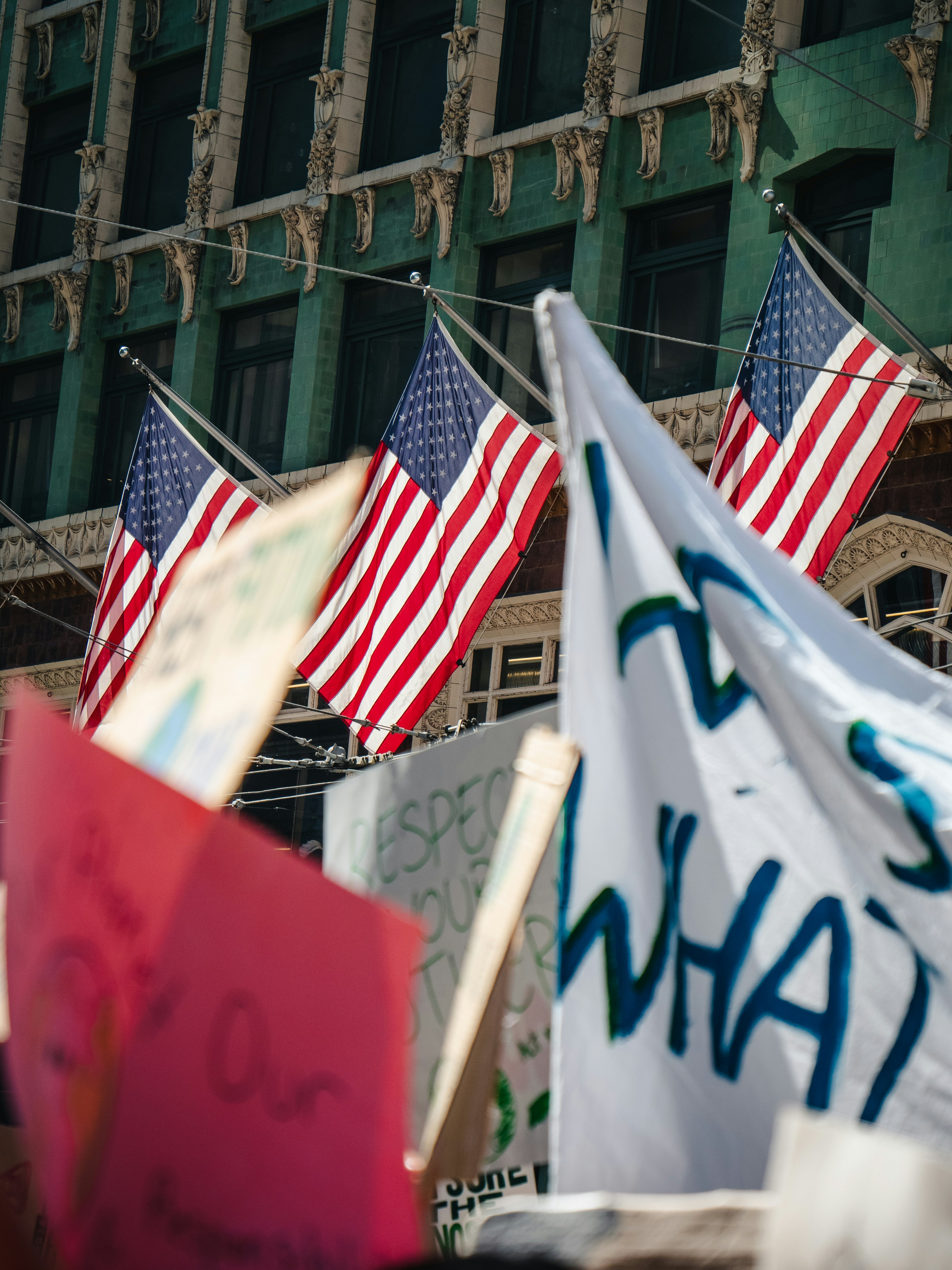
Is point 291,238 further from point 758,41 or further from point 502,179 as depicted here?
point 758,41

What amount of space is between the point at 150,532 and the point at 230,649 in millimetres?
12320

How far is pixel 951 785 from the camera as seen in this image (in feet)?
9.93

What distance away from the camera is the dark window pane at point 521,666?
17281mm

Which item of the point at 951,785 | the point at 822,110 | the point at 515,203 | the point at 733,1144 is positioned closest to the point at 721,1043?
the point at 733,1144

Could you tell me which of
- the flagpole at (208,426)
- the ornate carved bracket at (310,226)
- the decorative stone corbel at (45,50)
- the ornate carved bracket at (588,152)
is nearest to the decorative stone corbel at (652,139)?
the ornate carved bracket at (588,152)

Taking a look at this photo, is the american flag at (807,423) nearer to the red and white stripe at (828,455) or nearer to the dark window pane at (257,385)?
the red and white stripe at (828,455)

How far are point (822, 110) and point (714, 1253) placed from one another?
1499 centimetres

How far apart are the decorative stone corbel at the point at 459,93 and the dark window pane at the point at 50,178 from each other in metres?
6.98

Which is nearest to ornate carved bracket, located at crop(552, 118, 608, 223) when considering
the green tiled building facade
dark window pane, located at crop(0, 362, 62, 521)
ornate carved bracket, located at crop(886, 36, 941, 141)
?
the green tiled building facade

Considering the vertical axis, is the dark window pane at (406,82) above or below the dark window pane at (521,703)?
above

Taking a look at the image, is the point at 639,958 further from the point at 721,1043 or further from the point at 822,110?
the point at 822,110

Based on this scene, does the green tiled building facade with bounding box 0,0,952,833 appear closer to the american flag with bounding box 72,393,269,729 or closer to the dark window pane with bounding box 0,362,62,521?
the dark window pane with bounding box 0,362,62,521

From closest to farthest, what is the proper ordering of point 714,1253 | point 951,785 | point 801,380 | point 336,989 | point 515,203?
point 714,1253, point 336,989, point 951,785, point 801,380, point 515,203

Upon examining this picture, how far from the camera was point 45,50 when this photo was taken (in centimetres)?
2433
